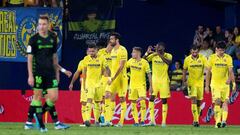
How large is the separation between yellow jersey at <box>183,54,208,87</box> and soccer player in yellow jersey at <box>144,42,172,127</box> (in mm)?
625

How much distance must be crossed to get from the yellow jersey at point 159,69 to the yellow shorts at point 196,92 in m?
0.77

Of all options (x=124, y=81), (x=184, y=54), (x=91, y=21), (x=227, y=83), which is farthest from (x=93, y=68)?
(x=184, y=54)

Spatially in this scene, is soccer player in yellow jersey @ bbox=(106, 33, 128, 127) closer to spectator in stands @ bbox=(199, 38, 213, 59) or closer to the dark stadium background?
spectator in stands @ bbox=(199, 38, 213, 59)

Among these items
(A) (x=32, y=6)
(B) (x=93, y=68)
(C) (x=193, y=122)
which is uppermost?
(A) (x=32, y=6)

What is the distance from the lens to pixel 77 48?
3181 centimetres

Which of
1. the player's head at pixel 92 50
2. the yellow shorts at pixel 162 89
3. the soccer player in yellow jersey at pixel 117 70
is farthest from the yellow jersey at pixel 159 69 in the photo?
the player's head at pixel 92 50

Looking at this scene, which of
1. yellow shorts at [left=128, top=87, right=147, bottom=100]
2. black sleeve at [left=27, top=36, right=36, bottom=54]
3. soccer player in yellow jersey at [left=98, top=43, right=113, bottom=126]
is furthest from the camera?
yellow shorts at [left=128, top=87, right=147, bottom=100]

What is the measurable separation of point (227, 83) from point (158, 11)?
32.4 feet

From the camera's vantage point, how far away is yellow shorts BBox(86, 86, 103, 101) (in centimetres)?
2475

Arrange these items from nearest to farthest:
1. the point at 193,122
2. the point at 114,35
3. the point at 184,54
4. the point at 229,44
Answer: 1. the point at 114,35
2. the point at 193,122
3. the point at 229,44
4. the point at 184,54

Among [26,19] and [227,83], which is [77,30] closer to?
[26,19]

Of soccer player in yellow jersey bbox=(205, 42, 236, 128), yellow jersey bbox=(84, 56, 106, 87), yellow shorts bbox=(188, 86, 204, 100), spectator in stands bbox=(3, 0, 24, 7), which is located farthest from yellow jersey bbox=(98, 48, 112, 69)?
spectator in stands bbox=(3, 0, 24, 7)

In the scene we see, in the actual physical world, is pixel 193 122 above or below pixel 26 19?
below

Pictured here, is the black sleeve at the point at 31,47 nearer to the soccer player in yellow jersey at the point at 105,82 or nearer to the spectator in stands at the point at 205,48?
the soccer player in yellow jersey at the point at 105,82
